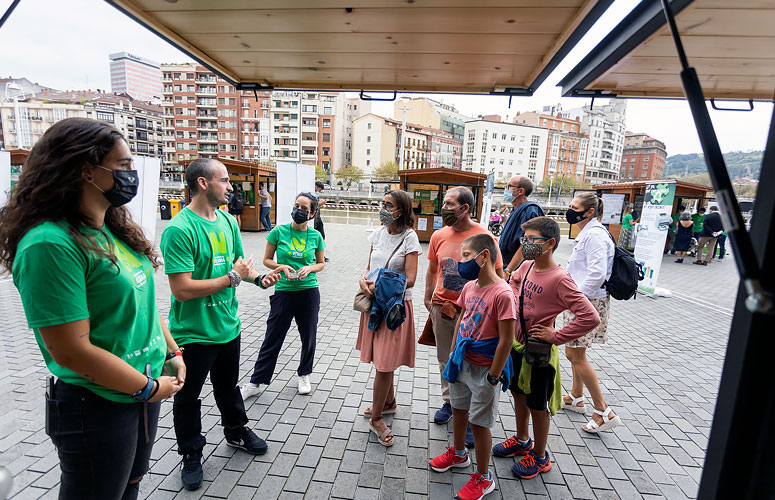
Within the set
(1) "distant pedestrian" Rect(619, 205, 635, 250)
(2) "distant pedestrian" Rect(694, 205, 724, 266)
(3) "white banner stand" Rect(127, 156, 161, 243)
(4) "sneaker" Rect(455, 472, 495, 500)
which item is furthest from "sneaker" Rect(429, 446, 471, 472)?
(2) "distant pedestrian" Rect(694, 205, 724, 266)

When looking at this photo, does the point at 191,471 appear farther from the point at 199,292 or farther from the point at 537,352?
the point at 537,352

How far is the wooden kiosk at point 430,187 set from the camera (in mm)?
15461

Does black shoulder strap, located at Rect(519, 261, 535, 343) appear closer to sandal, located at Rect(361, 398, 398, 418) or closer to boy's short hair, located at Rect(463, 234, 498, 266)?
boy's short hair, located at Rect(463, 234, 498, 266)

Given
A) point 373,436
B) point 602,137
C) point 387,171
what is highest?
point 602,137

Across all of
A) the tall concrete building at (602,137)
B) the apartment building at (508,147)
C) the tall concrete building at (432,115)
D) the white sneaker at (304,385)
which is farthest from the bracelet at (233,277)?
the tall concrete building at (602,137)

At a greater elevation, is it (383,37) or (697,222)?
(383,37)

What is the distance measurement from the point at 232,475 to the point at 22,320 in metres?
5.38

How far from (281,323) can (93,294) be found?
7.55 ft

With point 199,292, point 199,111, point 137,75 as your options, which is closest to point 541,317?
point 199,292

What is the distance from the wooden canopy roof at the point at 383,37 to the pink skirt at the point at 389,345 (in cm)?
196

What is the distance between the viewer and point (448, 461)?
2.90m

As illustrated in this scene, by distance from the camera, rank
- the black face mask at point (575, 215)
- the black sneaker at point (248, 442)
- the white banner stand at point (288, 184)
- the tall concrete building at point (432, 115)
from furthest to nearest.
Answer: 1. the tall concrete building at point (432, 115)
2. the white banner stand at point (288, 184)
3. the black face mask at point (575, 215)
4. the black sneaker at point (248, 442)

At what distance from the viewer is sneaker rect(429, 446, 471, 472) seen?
2.88 metres

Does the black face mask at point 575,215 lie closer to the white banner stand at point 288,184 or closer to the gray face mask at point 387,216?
the gray face mask at point 387,216
